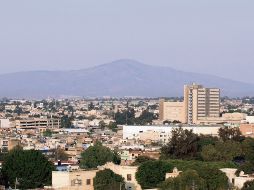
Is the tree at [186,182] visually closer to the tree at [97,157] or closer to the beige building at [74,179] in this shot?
the beige building at [74,179]

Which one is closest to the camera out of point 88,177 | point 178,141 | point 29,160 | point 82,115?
point 88,177

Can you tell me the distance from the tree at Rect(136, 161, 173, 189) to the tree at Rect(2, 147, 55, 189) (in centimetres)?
353

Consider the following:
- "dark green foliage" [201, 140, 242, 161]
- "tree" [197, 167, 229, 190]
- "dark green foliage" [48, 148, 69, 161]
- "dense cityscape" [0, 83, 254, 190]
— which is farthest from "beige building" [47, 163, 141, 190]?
"dark green foliage" [48, 148, 69, 161]

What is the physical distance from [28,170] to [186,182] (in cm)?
786

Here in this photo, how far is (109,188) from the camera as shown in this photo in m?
35.8

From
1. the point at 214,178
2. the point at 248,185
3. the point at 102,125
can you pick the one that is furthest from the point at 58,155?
the point at 102,125

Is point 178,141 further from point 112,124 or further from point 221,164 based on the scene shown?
point 112,124

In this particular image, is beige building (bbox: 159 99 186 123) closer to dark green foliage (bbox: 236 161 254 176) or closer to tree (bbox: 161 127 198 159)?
tree (bbox: 161 127 198 159)

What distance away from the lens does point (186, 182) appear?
3409 cm

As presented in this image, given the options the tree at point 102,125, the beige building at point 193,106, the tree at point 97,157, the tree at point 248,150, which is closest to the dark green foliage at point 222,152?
the tree at point 248,150

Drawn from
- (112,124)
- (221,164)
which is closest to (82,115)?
(112,124)

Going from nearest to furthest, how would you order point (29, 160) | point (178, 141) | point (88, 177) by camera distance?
point (88, 177), point (29, 160), point (178, 141)

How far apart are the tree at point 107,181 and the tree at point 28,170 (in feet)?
9.83

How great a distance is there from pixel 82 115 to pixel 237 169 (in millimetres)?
106019
